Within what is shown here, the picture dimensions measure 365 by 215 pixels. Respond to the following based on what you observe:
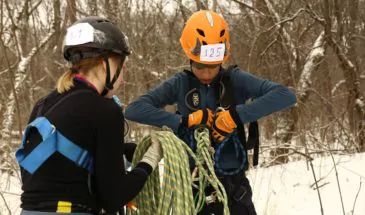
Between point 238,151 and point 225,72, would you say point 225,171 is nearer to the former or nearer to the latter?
point 238,151

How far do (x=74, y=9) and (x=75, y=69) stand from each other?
616 centimetres

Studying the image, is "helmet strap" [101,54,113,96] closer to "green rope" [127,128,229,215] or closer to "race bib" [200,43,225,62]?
"green rope" [127,128,229,215]

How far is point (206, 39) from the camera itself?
253cm

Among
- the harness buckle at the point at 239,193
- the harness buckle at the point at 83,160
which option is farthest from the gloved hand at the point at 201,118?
the harness buckle at the point at 83,160

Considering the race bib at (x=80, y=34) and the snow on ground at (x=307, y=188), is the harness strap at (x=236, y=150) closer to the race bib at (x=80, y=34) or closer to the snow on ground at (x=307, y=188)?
the race bib at (x=80, y=34)

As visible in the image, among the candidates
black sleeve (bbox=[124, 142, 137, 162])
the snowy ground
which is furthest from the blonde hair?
the snowy ground

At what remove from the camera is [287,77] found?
8266 mm

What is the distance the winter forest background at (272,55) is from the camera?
699 centimetres

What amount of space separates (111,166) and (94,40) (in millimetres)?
547

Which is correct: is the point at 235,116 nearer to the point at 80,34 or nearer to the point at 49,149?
the point at 80,34

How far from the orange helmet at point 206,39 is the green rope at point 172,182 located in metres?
0.48

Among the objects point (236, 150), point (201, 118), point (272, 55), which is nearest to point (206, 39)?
point (201, 118)

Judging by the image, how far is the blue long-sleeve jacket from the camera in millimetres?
2408

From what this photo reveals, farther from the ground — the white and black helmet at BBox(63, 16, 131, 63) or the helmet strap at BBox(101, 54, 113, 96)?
the white and black helmet at BBox(63, 16, 131, 63)
